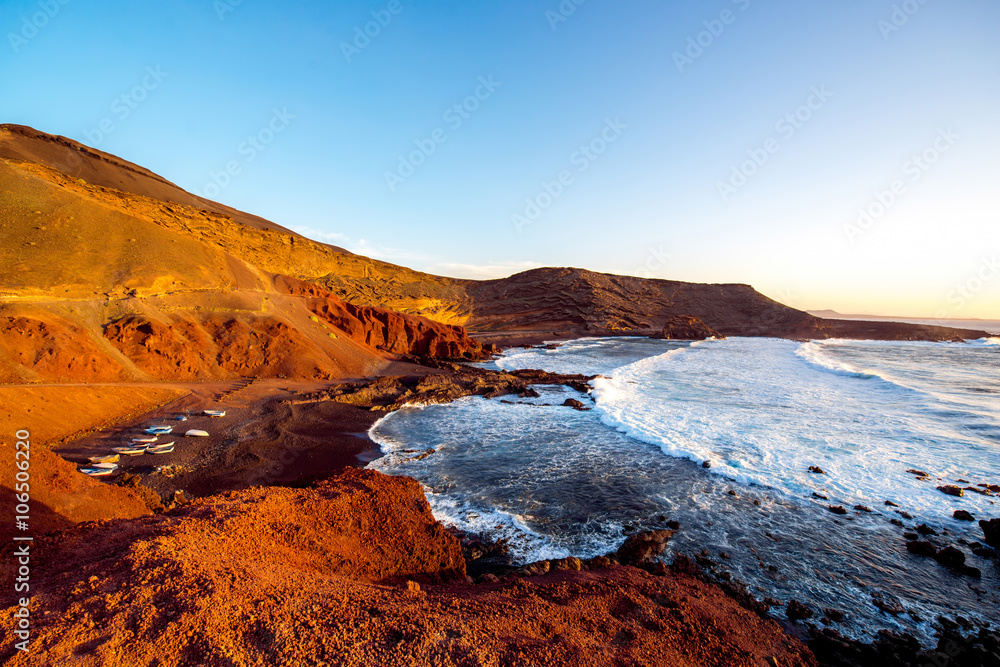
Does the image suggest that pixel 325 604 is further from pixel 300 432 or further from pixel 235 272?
pixel 235 272

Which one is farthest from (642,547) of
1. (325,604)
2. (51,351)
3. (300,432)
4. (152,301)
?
(152,301)

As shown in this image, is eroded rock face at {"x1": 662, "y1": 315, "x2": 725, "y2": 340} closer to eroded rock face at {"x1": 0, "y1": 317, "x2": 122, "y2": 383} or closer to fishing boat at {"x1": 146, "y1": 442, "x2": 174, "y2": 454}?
fishing boat at {"x1": 146, "y1": 442, "x2": 174, "y2": 454}

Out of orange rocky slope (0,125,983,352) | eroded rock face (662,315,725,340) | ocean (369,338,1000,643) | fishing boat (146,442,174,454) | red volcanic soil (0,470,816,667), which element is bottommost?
ocean (369,338,1000,643)

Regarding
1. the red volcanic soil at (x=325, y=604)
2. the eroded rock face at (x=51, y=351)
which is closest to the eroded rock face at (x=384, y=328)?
the eroded rock face at (x=51, y=351)

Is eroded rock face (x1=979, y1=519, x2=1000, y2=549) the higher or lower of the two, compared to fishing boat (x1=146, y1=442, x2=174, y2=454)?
lower

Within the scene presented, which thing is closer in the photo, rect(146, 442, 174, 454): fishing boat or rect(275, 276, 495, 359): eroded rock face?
rect(146, 442, 174, 454): fishing boat

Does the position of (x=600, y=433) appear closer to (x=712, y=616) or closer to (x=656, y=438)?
(x=656, y=438)

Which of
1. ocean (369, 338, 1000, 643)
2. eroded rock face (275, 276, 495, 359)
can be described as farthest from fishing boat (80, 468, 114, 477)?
eroded rock face (275, 276, 495, 359)
